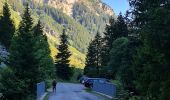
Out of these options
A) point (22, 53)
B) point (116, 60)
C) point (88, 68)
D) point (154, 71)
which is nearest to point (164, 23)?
point (154, 71)

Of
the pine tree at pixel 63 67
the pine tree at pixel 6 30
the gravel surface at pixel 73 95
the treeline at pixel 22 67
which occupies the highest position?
the pine tree at pixel 6 30

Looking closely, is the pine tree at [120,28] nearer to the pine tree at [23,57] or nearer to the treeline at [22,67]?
the treeline at [22,67]

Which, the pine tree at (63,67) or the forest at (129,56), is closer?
the forest at (129,56)

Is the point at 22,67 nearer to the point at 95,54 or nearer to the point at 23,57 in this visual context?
the point at 23,57

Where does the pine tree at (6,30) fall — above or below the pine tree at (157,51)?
above

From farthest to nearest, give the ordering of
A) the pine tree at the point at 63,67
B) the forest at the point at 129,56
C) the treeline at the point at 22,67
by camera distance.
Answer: the pine tree at the point at 63,67, the treeline at the point at 22,67, the forest at the point at 129,56

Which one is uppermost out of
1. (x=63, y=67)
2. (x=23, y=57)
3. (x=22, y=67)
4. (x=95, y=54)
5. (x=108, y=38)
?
(x=108, y=38)

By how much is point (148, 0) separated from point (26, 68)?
19.2 m

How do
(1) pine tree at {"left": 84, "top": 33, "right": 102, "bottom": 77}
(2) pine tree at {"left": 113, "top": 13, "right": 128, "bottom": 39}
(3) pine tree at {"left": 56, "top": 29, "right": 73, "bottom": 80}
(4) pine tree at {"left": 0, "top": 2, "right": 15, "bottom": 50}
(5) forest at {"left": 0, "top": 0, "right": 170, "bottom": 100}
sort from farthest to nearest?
(3) pine tree at {"left": 56, "top": 29, "right": 73, "bottom": 80}, (1) pine tree at {"left": 84, "top": 33, "right": 102, "bottom": 77}, (2) pine tree at {"left": 113, "top": 13, "right": 128, "bottom": 39}, (4) pine tree at {"left": 0, "top": 2, "right": 15, "bottom": 50}, (5) forest at {"left": 0, "top": 0, "right": 170, "bottom": 100}

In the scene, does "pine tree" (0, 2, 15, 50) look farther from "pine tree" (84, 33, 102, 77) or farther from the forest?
"pine tree" (84, 33, 102, 77)

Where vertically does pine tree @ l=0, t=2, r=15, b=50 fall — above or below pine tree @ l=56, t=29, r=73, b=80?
above

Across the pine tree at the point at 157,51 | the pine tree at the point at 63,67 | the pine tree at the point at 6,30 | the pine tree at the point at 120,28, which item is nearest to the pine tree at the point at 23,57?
the pine tree at the point at 157,51

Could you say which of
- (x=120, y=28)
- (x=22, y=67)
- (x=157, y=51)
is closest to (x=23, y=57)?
(x=22, y=67)

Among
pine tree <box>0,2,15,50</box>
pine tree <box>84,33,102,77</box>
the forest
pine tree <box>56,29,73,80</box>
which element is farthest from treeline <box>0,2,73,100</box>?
pine tree <box>56,29,73,80</box>
